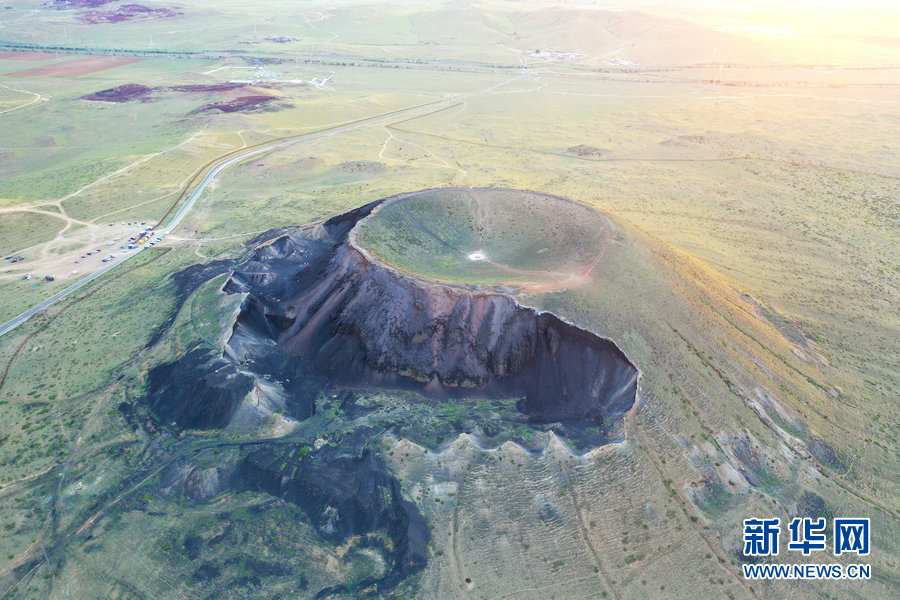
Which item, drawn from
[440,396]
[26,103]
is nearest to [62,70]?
[26,103]

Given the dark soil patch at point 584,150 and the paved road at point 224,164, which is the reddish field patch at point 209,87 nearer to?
the paved road at point 224,164

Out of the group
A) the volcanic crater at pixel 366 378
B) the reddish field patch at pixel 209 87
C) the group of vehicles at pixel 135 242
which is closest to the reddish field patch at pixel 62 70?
the reddish field patch at pixel 209 87

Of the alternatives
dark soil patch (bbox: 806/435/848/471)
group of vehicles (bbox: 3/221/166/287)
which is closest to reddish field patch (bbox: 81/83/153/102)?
group of vehicles (bbox: 3/221/166/287)


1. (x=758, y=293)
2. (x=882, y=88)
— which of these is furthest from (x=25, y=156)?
(x=882, y=88)

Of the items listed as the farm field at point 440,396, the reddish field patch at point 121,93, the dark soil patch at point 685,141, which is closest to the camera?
the farm field at point 440,396

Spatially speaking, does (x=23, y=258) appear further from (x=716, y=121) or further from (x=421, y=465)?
(x=716, y=121)

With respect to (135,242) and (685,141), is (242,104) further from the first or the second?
(685,141)
